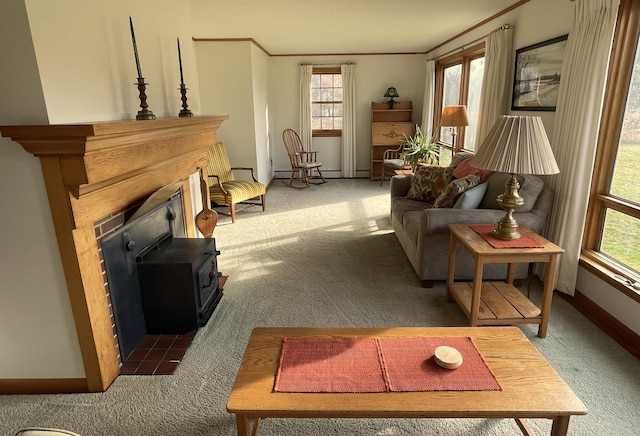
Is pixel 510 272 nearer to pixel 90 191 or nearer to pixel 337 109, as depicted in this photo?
pixel 90 191

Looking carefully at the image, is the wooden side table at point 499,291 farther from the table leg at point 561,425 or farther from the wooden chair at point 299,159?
the wooden chair at point 299,159

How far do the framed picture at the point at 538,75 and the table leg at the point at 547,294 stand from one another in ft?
4.91

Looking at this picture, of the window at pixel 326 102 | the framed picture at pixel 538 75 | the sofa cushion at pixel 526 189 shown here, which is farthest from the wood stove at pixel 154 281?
the window at pixel 326 102

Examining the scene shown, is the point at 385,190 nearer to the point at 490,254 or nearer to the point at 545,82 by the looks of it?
the point at 545,82

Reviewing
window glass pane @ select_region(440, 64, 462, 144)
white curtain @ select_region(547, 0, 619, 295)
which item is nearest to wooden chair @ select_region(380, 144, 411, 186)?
window glass pane @ select_region(440, 64, 462, 144)

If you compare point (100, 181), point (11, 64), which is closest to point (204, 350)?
point (100, 181)

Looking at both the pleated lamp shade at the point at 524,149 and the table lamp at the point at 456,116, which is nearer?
the pleated lamp shade at the point at 524,149

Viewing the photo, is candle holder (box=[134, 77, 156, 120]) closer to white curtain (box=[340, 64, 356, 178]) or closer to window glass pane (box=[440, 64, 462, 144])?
window glass pane (box=[440, 64, 462, 144])

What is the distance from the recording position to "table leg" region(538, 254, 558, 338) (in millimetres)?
2293

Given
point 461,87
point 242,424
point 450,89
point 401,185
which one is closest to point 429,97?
point 450,89

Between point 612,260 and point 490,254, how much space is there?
1.08 m

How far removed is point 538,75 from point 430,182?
1275 mm

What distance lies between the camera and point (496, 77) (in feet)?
12.9

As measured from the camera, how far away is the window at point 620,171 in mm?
2453
